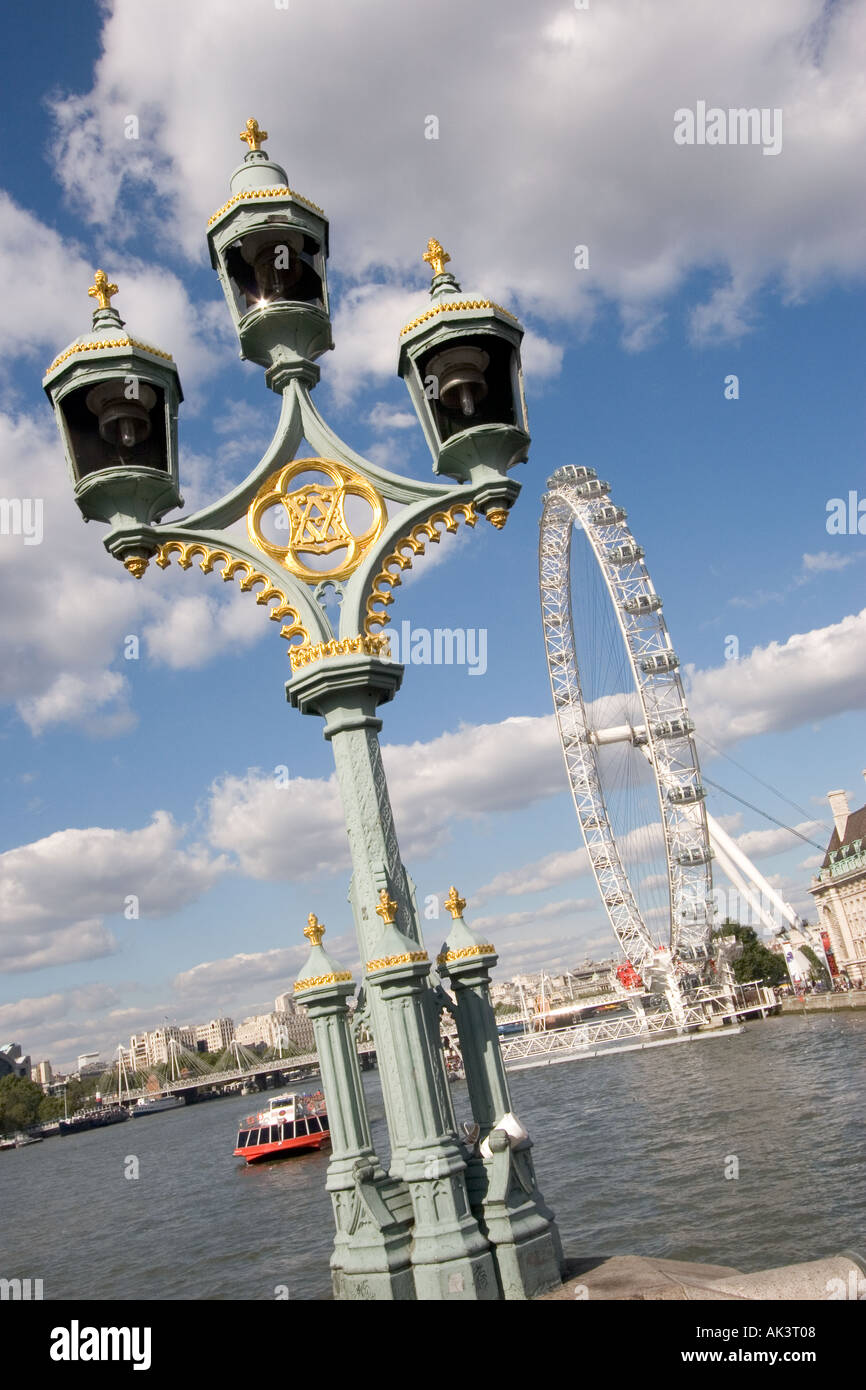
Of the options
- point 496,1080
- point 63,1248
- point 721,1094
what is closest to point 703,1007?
point 721,1094

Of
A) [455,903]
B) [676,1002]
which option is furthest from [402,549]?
[676,1002]

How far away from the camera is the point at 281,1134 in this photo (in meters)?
48.1

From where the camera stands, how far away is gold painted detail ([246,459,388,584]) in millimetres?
5820

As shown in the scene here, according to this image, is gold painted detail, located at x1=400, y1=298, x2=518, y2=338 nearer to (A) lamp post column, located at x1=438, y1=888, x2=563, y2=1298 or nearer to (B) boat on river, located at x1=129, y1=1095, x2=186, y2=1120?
(A) lamp post column, located at x1=438, y1=888, x2=563, y2=1298

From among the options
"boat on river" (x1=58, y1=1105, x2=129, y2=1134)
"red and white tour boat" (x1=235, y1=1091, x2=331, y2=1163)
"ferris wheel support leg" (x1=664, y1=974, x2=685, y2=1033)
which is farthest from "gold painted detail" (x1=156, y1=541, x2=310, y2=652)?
"boat on river" (x1=58, y1=1105, x2=129, y2=1134)

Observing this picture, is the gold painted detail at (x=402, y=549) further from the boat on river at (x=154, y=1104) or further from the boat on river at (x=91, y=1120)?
the boat on river at (x=154, y=1104)

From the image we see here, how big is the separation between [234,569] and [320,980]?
2173mm

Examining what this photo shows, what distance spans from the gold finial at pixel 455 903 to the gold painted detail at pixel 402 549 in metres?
1.44

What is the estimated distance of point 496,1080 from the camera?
209 inches

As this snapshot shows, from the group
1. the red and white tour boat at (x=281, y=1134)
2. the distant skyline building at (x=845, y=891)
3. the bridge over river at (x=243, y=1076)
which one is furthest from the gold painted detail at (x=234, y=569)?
the bridge over river at (x=243, y=1076)

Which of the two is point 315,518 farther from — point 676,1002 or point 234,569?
point 676,1002

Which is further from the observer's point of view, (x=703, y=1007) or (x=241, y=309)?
(x=703, y=1007)

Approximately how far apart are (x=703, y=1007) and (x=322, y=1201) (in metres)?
34.9
